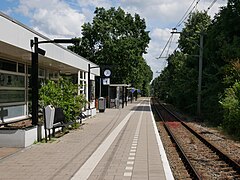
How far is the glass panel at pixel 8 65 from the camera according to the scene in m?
16.1

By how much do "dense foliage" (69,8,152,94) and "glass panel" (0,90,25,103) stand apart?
31.1 metres

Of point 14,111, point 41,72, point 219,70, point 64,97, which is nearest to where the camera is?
point 64,97

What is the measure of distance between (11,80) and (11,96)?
0.69 meters

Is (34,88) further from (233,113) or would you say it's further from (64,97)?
(233,113)

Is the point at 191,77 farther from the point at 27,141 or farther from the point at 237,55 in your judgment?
the point at 27,141

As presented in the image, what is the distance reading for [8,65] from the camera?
16797mm

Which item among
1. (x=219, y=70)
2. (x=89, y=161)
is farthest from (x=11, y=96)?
(x=219, y=70)

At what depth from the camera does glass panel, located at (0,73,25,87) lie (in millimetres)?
16181

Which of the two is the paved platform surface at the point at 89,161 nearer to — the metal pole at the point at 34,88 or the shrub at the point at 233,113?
the metal pole at the point at 34,88

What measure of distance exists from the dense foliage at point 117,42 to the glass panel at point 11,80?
1226 inches

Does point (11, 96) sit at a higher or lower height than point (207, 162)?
higher

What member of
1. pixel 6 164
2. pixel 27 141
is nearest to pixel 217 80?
pixel 27 141

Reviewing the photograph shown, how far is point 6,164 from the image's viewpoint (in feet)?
29.6

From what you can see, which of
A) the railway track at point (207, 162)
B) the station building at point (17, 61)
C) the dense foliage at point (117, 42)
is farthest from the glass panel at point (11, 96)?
the dense foliage at point (117, 42)
